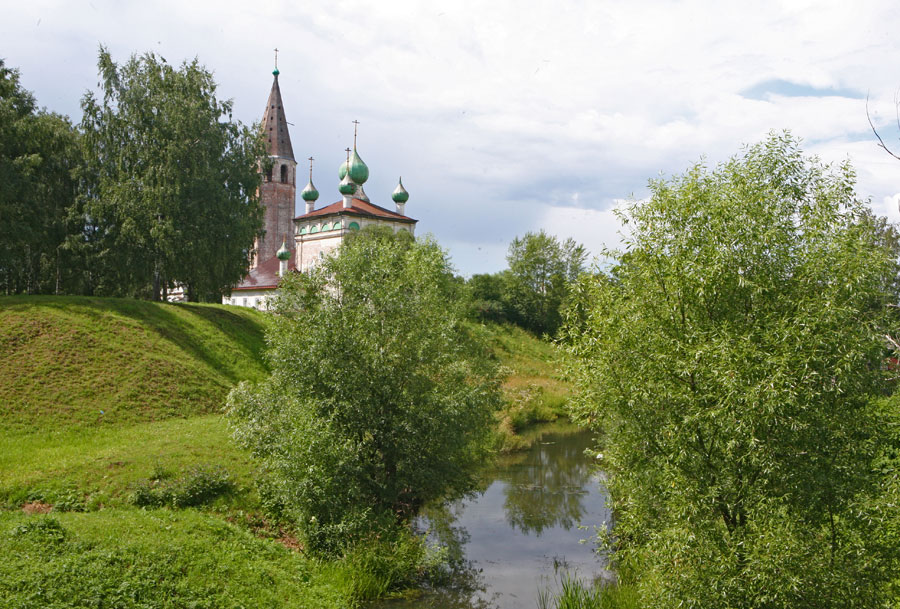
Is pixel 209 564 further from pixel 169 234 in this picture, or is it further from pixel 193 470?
pixel 169 234

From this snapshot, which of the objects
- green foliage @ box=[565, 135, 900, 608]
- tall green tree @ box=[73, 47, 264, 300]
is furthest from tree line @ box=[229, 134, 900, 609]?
tall green tree @ box=[73, 47, 264, 300]

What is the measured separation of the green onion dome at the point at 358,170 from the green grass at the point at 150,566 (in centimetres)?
7393

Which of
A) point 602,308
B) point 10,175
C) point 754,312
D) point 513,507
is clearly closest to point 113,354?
point 10,175

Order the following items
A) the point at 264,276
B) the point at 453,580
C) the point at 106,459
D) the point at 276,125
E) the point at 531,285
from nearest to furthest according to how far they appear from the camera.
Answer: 1. the point at 453,580
2. the point at 106,459
3. the point at 531,285
4. the point at 264,276
5. the point at 276,125

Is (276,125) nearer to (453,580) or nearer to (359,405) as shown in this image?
(359,405)

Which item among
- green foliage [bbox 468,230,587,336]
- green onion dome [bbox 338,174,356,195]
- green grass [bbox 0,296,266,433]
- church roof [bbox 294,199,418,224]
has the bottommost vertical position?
green grass [bbox 0,296,266,433]

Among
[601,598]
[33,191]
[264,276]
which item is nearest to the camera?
[601,598]

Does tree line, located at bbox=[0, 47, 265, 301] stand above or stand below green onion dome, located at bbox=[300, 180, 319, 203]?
below

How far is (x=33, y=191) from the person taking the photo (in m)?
36.6

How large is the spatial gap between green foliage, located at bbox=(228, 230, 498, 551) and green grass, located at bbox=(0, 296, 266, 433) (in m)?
8.41

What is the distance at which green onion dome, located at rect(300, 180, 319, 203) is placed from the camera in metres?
93.3

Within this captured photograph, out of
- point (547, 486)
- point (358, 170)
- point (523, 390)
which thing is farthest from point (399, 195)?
point (547, 486)

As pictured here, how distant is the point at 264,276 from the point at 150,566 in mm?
79637

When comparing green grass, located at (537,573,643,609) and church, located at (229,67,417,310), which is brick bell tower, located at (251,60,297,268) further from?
green grass, located at (537,573,643,609)
